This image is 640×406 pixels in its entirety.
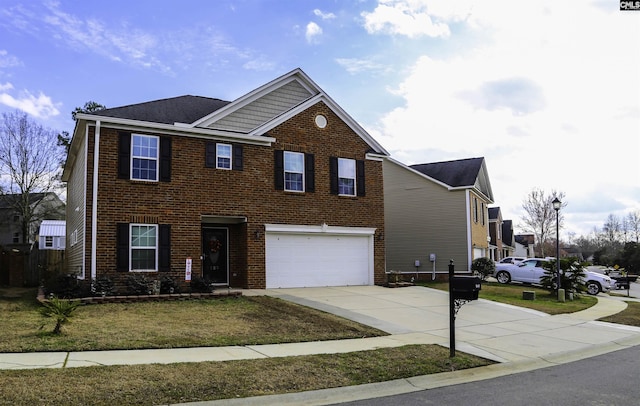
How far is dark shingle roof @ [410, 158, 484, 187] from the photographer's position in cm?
3011

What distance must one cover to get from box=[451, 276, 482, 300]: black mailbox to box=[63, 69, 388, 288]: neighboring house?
9.78 meters

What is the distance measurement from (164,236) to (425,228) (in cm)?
1702

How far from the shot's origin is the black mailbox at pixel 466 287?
873 centimetres

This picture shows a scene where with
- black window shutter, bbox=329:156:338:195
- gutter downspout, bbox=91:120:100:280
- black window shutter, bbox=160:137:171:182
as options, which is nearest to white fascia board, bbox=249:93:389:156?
black window shutter, bbox=329:156:338:195

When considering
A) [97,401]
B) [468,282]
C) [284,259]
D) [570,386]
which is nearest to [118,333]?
[97,401]

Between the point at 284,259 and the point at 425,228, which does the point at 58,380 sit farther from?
the point at 425,228

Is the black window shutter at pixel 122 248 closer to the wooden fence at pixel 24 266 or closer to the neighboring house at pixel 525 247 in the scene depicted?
the wooden fence at pixel 24 266

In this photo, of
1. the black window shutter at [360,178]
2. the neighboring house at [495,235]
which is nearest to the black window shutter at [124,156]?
the black window shutter at [360,178]

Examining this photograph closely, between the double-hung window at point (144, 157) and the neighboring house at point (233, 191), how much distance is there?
0.10 ft

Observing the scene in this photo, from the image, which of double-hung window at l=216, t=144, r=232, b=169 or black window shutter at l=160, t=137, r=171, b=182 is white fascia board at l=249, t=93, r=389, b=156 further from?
black window shutter at l=160, t=137, r=171, b=182

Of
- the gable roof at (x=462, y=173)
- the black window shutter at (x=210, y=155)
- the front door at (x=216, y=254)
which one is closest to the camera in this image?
the black window shutter at (x=210, y=155)

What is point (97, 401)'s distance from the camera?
5859 mm

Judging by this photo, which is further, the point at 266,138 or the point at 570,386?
the point at 266,138

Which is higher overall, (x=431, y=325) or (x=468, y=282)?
(x=468, y=282)
